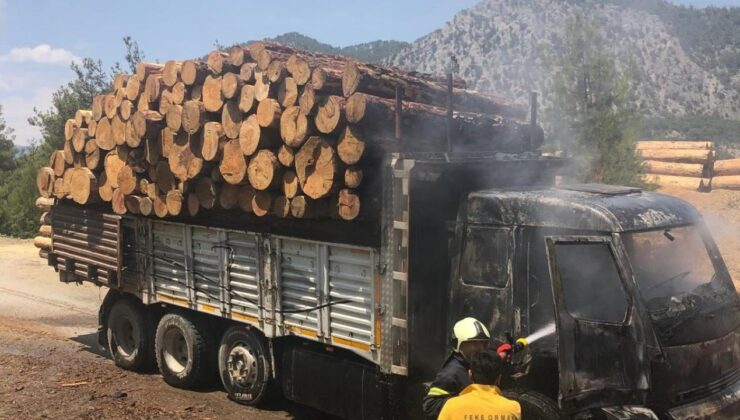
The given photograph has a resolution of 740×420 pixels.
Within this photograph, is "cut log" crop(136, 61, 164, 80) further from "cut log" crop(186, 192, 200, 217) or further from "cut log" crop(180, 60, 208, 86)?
"cut log" crop(186, 192, 200, 217)

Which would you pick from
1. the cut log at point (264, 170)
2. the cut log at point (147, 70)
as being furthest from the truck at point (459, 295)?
the cut log at point (147, 70)

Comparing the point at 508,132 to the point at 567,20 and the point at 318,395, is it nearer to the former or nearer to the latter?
the point at 318,395

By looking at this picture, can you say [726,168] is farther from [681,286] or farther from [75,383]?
[75,383]

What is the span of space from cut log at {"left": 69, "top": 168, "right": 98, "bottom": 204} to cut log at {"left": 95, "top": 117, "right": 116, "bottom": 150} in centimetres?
48

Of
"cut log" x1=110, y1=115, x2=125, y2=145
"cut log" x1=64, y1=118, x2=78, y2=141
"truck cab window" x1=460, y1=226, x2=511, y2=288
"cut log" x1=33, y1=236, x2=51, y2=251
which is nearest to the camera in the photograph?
"truck cab window" x1=460, y1=226, x2=511, y2=288

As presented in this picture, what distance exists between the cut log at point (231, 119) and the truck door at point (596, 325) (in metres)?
3.27

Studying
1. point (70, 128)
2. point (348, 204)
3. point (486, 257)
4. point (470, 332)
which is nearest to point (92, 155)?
point (70, 128)

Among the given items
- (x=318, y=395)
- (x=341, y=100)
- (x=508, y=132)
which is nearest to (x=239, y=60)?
(x=341, y=100)

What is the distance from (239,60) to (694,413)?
16.2 ft

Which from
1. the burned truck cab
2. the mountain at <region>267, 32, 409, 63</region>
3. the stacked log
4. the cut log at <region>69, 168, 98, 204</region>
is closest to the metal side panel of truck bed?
the cut log at <region>69, 168, 98, 204</region>

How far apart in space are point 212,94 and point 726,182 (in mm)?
22359

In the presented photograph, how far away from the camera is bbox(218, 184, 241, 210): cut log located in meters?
6.44

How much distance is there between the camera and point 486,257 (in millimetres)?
4934

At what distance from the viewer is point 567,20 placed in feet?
55.4
